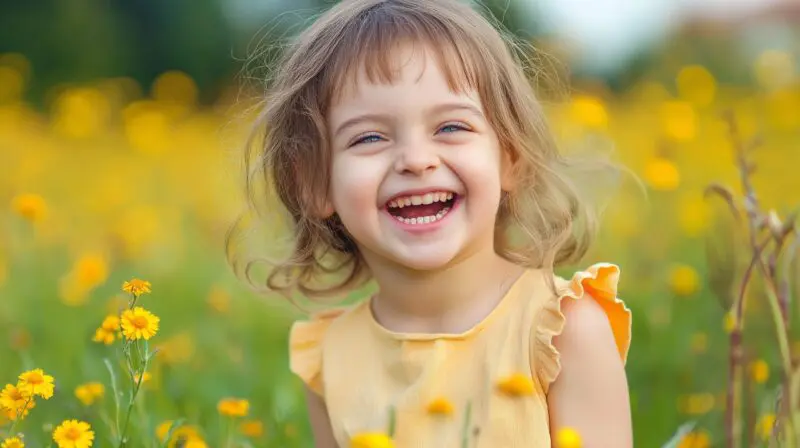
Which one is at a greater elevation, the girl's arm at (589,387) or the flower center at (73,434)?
the girl's arm at (589,387)

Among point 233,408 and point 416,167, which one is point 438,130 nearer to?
point 416,167

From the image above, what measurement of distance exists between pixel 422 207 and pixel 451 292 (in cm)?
16

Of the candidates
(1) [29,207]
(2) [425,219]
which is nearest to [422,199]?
(2) [425,219]

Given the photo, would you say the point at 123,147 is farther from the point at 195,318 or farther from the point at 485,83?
the point at 485,83

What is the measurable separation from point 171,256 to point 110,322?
274 centimetres

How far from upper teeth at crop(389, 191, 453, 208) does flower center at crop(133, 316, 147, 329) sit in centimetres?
43

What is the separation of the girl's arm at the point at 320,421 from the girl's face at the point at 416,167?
40cm

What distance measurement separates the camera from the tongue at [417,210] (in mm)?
1862

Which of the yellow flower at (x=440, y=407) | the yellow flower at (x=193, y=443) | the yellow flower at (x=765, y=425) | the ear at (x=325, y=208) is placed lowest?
the yellow flower at (x=193, y=443)

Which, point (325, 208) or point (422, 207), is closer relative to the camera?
point (422, 207)

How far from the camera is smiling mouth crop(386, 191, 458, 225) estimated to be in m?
1.83

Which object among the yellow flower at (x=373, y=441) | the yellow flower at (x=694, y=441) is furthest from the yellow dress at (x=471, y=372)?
the yellow flower at (x=694, y=441)

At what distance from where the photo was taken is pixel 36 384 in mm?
1665

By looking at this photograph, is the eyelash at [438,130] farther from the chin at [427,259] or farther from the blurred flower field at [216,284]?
the blurred flower field at [216,284]
